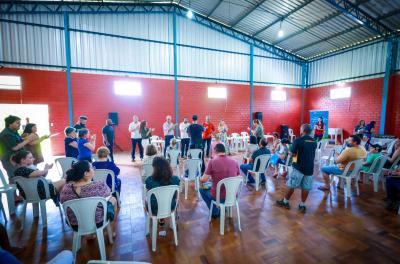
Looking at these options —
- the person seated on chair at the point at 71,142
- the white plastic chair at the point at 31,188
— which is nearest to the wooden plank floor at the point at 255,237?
the white plastic chair at the point at 31,188

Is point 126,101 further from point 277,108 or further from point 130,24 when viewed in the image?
point 277,108

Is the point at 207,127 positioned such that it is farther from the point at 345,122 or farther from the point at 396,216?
the point at 345,122

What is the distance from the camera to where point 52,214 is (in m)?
3.05

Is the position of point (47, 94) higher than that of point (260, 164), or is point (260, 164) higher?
point (47, 94)

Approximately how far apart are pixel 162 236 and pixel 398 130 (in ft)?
35.3

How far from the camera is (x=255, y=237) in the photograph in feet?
7.95

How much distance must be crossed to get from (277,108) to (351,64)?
412 cm

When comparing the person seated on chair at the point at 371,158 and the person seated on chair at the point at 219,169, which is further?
the person seated on chair at the point at 371,158

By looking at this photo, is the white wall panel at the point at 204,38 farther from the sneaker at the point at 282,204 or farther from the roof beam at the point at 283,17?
the sneaker at the point at 282,204

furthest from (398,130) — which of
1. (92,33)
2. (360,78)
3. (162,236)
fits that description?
(92,33)

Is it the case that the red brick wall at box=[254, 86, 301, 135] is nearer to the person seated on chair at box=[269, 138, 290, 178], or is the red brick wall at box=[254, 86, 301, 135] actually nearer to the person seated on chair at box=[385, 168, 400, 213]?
the person seated on chair at box=[269, 138, 290, 178]

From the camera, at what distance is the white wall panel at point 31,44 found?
6.81 m

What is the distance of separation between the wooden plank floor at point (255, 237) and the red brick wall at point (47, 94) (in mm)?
A: 5313

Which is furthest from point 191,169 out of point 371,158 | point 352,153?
A: point 371,158
